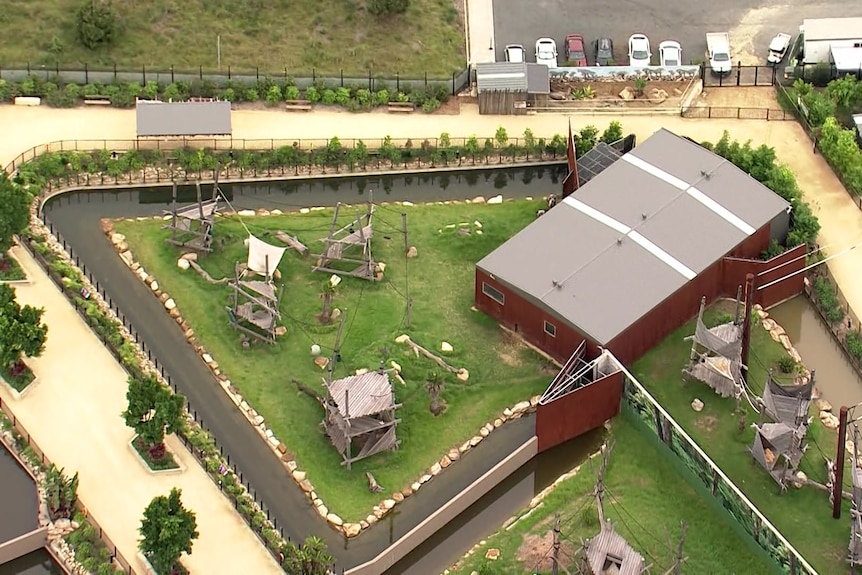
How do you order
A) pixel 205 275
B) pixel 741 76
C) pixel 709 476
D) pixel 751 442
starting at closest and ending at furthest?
pixel 709 476 → pixel 751 442 → pixel 205 275 → pixel 741 76

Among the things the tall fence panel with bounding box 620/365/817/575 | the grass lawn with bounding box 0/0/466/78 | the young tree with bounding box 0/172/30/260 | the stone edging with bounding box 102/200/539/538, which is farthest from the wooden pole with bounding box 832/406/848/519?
the young tree with bounding box 0/172/30/260

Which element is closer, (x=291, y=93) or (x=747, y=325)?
(x=747, y=325)

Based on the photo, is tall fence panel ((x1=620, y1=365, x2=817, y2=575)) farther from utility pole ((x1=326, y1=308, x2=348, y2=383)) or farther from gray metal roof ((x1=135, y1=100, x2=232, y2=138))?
gray metal roof ((x1=135, y1=100, x2=232, y2=138))

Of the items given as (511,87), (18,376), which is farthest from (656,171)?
(18,376)

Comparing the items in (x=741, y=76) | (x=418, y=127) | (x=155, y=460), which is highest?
(x=741, y=76)

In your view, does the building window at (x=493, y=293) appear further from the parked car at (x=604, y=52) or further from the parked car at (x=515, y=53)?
the parked car at (x=604, y=52)

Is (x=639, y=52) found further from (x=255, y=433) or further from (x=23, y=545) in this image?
(x=23, y=545)

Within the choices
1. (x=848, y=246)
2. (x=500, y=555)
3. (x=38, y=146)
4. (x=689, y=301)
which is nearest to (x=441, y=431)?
(x=500, y=555)

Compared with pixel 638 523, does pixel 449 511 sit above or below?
above
